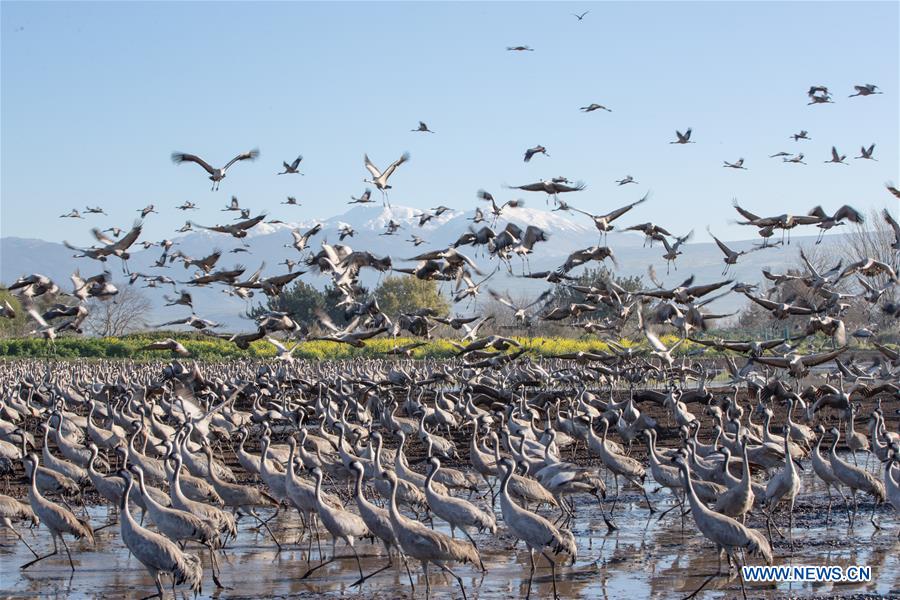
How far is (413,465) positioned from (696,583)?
29.6 ft

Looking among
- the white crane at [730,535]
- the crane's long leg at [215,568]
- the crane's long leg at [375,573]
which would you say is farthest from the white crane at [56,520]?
the white crane at [730,535]

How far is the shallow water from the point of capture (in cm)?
1227

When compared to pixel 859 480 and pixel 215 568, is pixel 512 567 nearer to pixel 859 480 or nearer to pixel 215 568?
pixel 215 568

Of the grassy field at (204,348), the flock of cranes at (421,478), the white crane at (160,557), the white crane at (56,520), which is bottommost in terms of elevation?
the grassy field at (204,348)

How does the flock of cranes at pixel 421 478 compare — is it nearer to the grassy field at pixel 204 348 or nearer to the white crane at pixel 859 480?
the white crane at pixel 859 480

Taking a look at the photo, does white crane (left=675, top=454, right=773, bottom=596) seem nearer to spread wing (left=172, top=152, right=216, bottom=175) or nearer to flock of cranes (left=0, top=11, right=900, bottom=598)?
flock of cranes (left=0, top=11, right=900, bottom=598)

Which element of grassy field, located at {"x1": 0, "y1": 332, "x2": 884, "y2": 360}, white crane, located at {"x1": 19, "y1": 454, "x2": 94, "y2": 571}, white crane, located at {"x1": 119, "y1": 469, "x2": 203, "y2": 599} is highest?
white crane, located at {"x1": 119, "y1": 469, "x2": 203, "y2": 599}

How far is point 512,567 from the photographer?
13312 millimetres

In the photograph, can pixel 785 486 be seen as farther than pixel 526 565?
Yes

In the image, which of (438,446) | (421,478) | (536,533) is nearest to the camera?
(536,533)

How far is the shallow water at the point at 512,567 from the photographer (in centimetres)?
1227

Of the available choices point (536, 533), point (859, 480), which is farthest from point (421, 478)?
point (859, 480)

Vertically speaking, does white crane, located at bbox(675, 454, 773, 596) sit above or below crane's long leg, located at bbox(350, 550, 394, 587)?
above

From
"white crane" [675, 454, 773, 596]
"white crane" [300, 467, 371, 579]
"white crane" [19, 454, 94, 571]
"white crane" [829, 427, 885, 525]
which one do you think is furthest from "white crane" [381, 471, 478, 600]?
"white crane" [829, 427, 885, 525]
